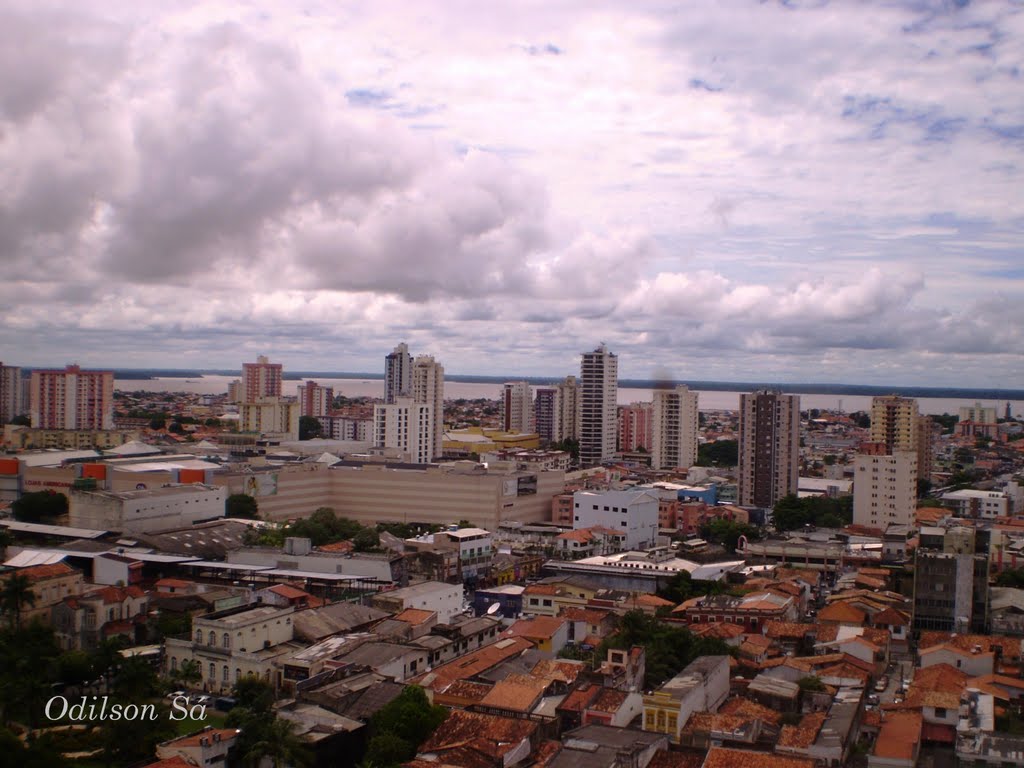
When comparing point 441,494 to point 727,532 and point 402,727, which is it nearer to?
point 727,532

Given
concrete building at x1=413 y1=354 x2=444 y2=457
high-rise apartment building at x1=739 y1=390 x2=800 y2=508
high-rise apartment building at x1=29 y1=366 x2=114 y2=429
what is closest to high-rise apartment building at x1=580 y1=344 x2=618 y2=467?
concrete building at x1=413 y1=354 x2=444 y2=457

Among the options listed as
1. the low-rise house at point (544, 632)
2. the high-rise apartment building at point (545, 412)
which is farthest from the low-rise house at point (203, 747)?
the high-rise apartment building at point (545, 412)

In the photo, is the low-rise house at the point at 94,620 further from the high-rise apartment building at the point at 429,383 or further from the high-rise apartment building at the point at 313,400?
the high-rise apartment building at the point at 313,400

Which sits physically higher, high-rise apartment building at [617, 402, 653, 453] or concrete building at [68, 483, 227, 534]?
high-rise apartment building at [617, 402, 653, 453]

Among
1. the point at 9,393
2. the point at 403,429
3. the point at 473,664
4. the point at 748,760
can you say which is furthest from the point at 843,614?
the point at 9,393

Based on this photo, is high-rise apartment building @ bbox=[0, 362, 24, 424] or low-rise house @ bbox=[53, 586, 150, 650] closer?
low-rise house @ bbox=[53, 586, 150, 650]

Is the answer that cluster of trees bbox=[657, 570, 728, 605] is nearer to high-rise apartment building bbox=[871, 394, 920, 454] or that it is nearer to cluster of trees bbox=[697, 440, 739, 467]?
high-rise apartment building bbox=[871, 394, 920, 454]

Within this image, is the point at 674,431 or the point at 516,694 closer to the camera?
the point at 516,694
